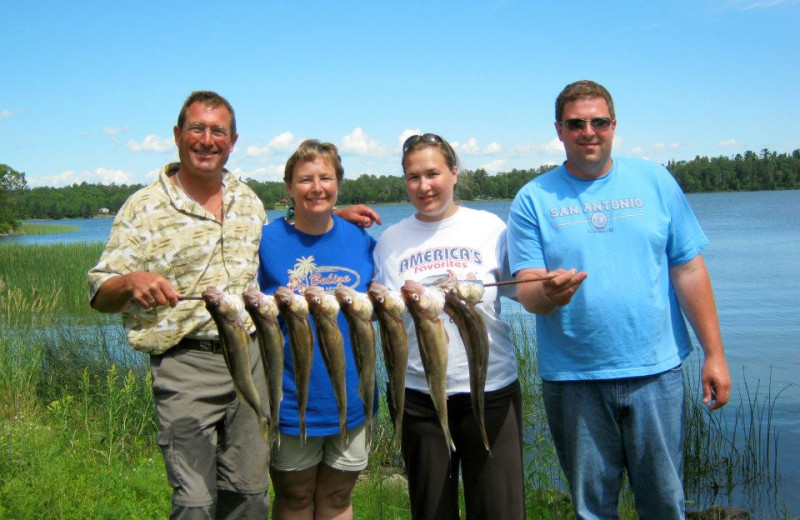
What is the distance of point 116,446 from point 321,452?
4.32m

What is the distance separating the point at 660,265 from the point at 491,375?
121cm

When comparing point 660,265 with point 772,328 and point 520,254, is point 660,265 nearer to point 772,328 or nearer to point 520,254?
point 520,254

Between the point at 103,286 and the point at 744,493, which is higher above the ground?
the point at 103,286

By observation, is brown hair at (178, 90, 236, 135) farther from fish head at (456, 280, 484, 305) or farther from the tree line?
the tree line

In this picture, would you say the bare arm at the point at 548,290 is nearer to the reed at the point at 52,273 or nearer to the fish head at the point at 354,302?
the fish head at the point at 354,302

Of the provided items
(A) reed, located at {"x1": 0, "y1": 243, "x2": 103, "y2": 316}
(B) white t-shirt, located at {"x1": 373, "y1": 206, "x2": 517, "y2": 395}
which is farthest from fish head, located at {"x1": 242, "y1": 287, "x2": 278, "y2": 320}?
(A) reed, located at {"x1": 0, "y1": 243, "x2": 103, "y2": 316}

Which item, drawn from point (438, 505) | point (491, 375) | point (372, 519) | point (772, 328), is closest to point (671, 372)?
point (491, 375)

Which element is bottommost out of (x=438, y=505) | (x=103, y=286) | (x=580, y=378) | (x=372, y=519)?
(x=372, y=519)

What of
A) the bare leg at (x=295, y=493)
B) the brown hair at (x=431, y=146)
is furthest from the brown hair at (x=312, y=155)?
the bare leg at (x=295, y=493)

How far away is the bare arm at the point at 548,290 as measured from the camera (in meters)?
3.60

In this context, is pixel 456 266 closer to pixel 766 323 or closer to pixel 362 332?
pixel 362 332

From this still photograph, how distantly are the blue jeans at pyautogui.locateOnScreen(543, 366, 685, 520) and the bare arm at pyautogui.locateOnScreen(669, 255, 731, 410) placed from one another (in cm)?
22

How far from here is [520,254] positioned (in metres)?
4.11

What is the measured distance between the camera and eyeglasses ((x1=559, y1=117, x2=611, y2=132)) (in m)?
4.07
